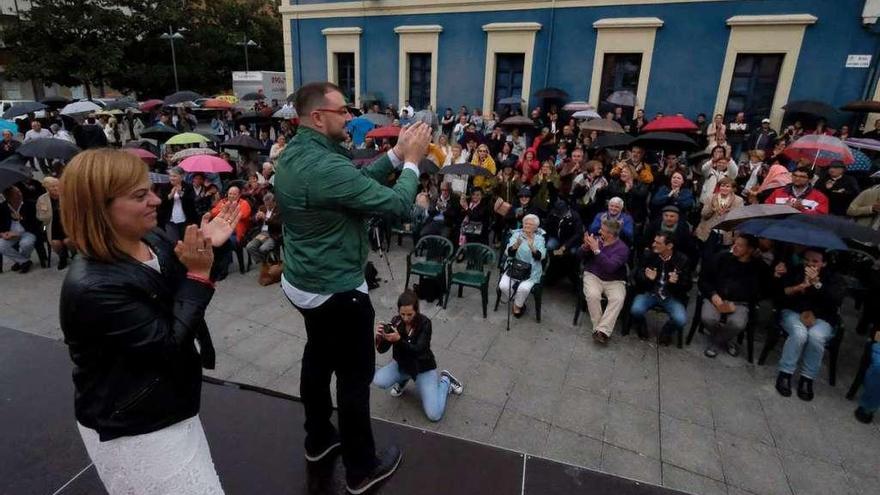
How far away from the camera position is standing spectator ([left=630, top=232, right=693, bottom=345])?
5145 mm

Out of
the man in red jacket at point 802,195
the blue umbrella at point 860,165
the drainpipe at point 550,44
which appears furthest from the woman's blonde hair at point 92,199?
the drainpipe at point 550,44

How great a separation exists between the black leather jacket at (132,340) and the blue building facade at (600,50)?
11838 mm

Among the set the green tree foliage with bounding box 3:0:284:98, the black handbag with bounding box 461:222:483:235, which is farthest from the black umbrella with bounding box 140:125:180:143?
the green tree foliage with bounding box 3:0:284:98

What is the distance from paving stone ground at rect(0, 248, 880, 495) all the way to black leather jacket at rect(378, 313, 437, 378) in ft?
1.39

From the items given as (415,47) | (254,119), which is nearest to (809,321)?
(415,47)

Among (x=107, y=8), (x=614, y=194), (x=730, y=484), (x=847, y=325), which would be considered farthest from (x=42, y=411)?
(x=107, y=8)

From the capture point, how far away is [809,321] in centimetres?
454

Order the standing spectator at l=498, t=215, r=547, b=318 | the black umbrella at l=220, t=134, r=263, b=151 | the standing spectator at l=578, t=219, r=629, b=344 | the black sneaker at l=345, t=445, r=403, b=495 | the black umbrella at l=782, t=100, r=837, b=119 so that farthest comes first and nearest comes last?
the black umbrella at l=782, t=100, r=837, b=119 → the black umbrella at l=220, t=134, r=263, b=151 → the standing spectator at l=498, t=215, r=547, b=318 → the standing spectator at l=578, t=219, r=629, b=344 → the black sneaker at l=345, t=445, r=403, b=495

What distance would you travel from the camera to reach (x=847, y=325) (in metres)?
5.82

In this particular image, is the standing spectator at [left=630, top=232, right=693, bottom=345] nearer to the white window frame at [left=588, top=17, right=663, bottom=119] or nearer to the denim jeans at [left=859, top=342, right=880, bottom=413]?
the denim jeans at [left=859, top=342, right=880, bottom=413]

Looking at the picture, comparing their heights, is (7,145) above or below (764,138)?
below

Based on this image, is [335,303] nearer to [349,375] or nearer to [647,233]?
[349,375]

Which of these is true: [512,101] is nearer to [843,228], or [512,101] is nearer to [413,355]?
[843,228]

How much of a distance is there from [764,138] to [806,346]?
7.34m
